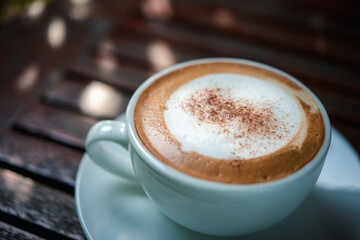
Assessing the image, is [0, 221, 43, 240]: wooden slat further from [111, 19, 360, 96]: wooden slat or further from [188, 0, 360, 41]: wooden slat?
[188, 0, 360, 41]: wooden slat

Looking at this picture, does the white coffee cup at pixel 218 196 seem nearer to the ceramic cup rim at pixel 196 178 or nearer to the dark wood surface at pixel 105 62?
the ceramic cup rim at pixel 196 178

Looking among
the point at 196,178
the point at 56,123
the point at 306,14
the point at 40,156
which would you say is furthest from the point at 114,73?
the point at 306,14

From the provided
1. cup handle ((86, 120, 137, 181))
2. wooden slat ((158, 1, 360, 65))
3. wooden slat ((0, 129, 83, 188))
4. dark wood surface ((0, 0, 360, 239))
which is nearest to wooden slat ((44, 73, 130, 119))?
dark wood surface ((0, 0, 360, 239))

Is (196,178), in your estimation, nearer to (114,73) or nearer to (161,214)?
(161,214)

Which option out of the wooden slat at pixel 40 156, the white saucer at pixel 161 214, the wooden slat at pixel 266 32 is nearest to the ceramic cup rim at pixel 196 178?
the white saucer at pixel 161 214

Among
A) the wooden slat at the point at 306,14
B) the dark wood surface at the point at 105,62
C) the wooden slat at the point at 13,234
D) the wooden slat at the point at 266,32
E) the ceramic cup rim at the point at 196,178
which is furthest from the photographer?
the wooden slat at the point at 306,14

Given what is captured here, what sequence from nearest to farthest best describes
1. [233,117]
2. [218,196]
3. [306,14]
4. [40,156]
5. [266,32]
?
[218,196]
[233,117]
[40,156]
[266,32]
[306,14]

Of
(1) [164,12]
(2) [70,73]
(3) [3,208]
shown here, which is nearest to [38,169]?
(3) [3,208]
